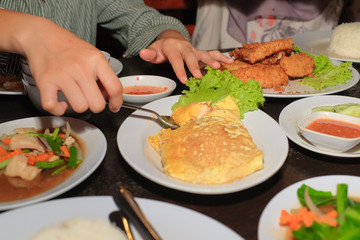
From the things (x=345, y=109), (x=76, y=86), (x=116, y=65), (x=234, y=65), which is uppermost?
(x=76, y=86)

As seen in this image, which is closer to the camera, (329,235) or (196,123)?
(329,235)

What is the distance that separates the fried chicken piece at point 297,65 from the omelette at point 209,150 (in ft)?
3.54

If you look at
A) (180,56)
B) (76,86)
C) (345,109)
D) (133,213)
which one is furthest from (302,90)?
(133,213)

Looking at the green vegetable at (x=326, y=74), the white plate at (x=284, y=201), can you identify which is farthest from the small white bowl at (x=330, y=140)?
the green vegetable at (x=326, y=74)

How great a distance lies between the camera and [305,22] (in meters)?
5.04

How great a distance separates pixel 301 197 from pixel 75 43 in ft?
3.84

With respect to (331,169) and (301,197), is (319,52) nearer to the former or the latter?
(331,169)

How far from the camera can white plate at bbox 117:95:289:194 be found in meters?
1.25

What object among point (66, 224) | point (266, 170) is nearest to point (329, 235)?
point (266, 170)

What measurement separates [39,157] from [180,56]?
137cm

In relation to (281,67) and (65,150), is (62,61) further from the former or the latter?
(281,67)

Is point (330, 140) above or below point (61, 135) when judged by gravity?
above

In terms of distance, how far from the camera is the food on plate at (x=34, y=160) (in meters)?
1.32

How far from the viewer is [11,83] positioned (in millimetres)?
2207
